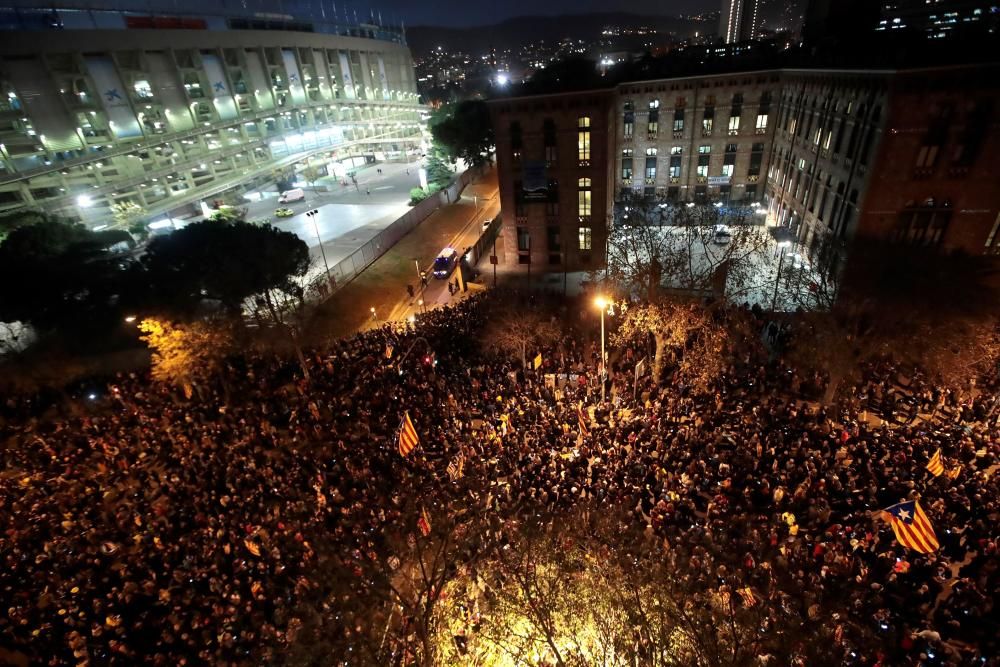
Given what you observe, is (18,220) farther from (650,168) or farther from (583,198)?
(650,168)

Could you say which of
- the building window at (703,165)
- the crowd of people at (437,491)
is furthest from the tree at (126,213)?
the building window at (703,165)

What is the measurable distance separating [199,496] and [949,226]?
131 feet

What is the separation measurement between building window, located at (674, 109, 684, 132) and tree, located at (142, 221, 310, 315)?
37267 millimetres

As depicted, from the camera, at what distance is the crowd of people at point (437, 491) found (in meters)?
12.7

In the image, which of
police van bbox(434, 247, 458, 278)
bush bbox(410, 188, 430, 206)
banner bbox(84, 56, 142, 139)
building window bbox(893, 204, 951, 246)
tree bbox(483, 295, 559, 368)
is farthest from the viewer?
bush bbox(410, 188, 430, 206)

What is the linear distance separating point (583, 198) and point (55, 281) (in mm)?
32777

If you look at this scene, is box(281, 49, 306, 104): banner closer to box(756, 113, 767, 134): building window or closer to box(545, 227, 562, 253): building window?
box(545, 227, 562, 253): building window

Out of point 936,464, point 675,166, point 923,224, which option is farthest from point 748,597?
point 675,166

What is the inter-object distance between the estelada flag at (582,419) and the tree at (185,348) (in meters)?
16.4

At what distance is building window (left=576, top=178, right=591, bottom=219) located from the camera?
120ft

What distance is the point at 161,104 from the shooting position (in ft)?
190

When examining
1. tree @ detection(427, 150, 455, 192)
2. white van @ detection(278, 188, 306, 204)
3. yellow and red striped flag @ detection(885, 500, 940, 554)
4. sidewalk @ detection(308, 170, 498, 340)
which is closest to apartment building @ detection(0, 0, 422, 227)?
white van @ detection(278, 188, 306, 204)

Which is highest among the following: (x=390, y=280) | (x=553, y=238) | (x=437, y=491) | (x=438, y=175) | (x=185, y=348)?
(x=185, y=348)

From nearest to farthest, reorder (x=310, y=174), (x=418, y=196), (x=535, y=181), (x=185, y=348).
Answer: (x=185, y=348) → (x=535, y=181) → (x=418, y=196) → (x=310, y=174)
